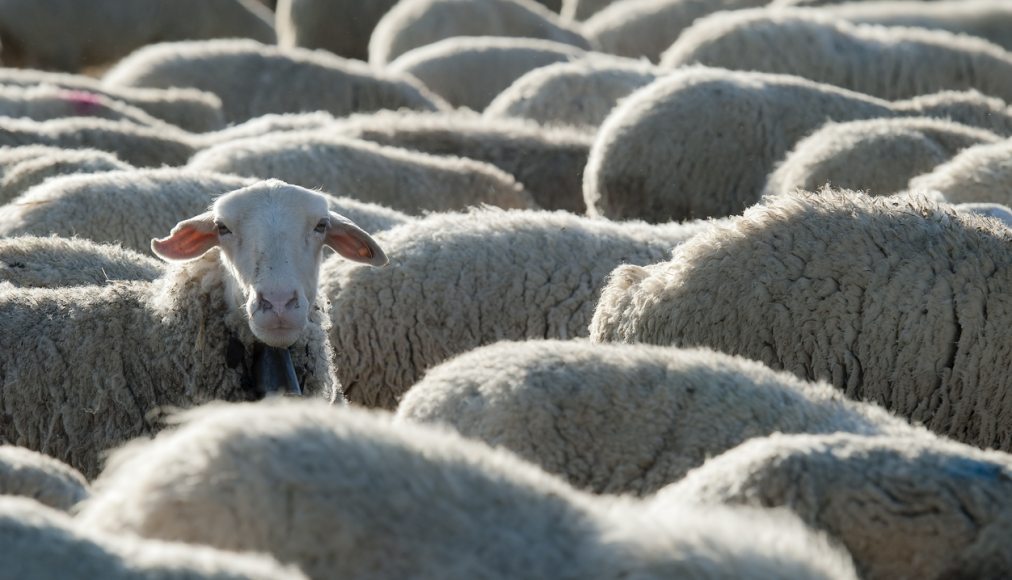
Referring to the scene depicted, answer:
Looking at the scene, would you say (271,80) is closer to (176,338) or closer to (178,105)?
(178,105)

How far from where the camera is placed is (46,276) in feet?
20.5

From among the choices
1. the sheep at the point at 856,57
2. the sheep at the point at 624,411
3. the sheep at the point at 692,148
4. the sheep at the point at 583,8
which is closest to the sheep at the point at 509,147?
the sheep at the point at 692,148

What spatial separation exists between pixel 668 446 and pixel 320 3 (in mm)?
16063

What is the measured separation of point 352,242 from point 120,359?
2.47 feet

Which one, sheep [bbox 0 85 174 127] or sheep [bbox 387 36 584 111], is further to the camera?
sheep [bbox 387 36 584 111]

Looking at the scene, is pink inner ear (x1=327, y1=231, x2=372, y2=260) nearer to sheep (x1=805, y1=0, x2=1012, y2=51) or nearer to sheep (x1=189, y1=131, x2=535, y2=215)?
sheep (x1=189, y1=131, x2=535, y2=215)

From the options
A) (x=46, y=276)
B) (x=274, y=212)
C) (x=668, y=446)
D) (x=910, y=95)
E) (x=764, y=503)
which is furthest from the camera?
(x=910, y=95)

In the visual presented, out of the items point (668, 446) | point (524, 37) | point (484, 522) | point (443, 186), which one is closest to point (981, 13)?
point (524, 37)

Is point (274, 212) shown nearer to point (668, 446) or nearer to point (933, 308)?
point (668, 446)

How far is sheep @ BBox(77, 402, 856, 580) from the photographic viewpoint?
312cm

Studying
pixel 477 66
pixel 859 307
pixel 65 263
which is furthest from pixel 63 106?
pixel 859 307

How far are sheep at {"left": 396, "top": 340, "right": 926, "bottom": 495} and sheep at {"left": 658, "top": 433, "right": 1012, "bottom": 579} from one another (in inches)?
23.1

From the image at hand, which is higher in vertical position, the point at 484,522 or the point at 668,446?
the point at 484,522

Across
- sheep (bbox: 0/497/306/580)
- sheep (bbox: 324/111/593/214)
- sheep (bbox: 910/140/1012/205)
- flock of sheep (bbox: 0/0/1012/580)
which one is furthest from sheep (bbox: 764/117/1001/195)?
sheep (bbox: 0/497/306/580)
